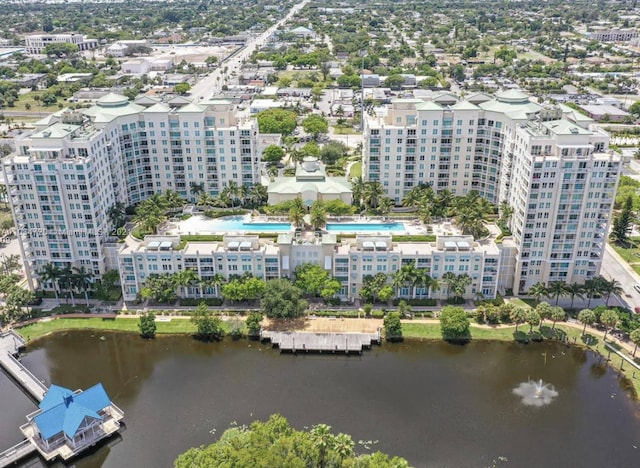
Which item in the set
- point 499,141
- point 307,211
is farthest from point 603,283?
point 307,211

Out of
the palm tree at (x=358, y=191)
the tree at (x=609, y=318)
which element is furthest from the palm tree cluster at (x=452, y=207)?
the tree at (x=609, y=318)

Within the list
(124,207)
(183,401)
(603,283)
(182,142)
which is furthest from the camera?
(182,142)

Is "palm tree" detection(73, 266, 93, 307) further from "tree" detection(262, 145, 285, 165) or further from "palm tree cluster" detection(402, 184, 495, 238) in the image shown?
"tree" detection(262, 145, 285, 165)

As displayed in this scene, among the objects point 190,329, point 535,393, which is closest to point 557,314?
point 535,393

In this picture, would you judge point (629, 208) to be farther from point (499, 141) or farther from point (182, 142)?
point (182, 142)

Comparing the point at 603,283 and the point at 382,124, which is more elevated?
the point at 382,124

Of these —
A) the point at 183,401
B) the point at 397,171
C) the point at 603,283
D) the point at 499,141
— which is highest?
the point at 499,141

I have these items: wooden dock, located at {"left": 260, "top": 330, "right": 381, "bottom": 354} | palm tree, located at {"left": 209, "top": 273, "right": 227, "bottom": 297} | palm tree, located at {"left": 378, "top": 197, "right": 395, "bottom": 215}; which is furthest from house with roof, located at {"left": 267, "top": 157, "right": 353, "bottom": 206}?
wooden dock, located at {"left": 260, "top": 330, "right": 381, "bottom": 354}

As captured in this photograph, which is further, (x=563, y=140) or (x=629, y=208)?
(x=629, y=208)
